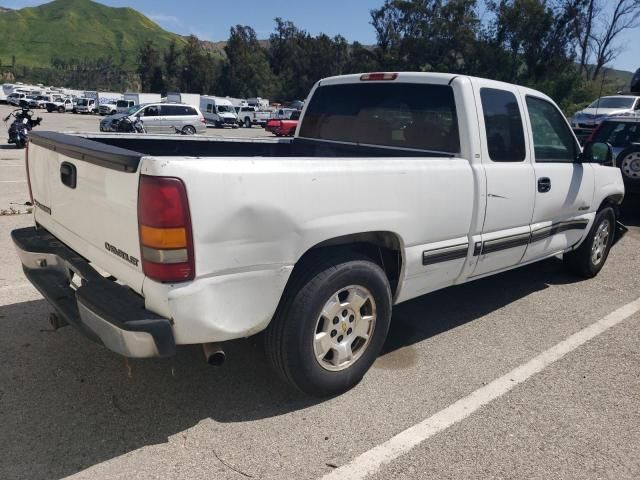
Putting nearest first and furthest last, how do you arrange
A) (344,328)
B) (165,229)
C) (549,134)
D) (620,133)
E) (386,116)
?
(165,229) < (344,328) < (386,116) < (549,134) < (620,133)

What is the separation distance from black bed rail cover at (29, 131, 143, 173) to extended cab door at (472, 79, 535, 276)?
8.01 feet

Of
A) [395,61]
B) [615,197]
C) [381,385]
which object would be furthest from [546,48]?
[381,385]

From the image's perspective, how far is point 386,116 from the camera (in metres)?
4.27

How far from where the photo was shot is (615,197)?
18.9ft

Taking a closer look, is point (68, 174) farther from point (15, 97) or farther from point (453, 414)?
point (15, 97)

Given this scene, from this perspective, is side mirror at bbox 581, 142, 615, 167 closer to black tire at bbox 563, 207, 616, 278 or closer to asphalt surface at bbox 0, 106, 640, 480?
black tire at bbox 563, 207, 616, 278

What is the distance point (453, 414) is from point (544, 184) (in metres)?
2.24

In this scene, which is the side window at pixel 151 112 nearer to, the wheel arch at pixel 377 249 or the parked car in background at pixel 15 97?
the wheel arch at pixel 377 249

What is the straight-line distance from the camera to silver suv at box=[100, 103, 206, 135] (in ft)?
84.0

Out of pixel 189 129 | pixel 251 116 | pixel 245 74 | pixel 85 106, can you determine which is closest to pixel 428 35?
pixel 251 116

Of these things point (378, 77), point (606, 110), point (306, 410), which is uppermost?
point (606, 110)

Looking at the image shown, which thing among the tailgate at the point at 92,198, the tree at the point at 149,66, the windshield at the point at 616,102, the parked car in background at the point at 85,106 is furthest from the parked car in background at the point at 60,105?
the tailgate at the point at 92,198

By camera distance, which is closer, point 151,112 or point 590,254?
point 590,254

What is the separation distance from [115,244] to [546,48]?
173ft
